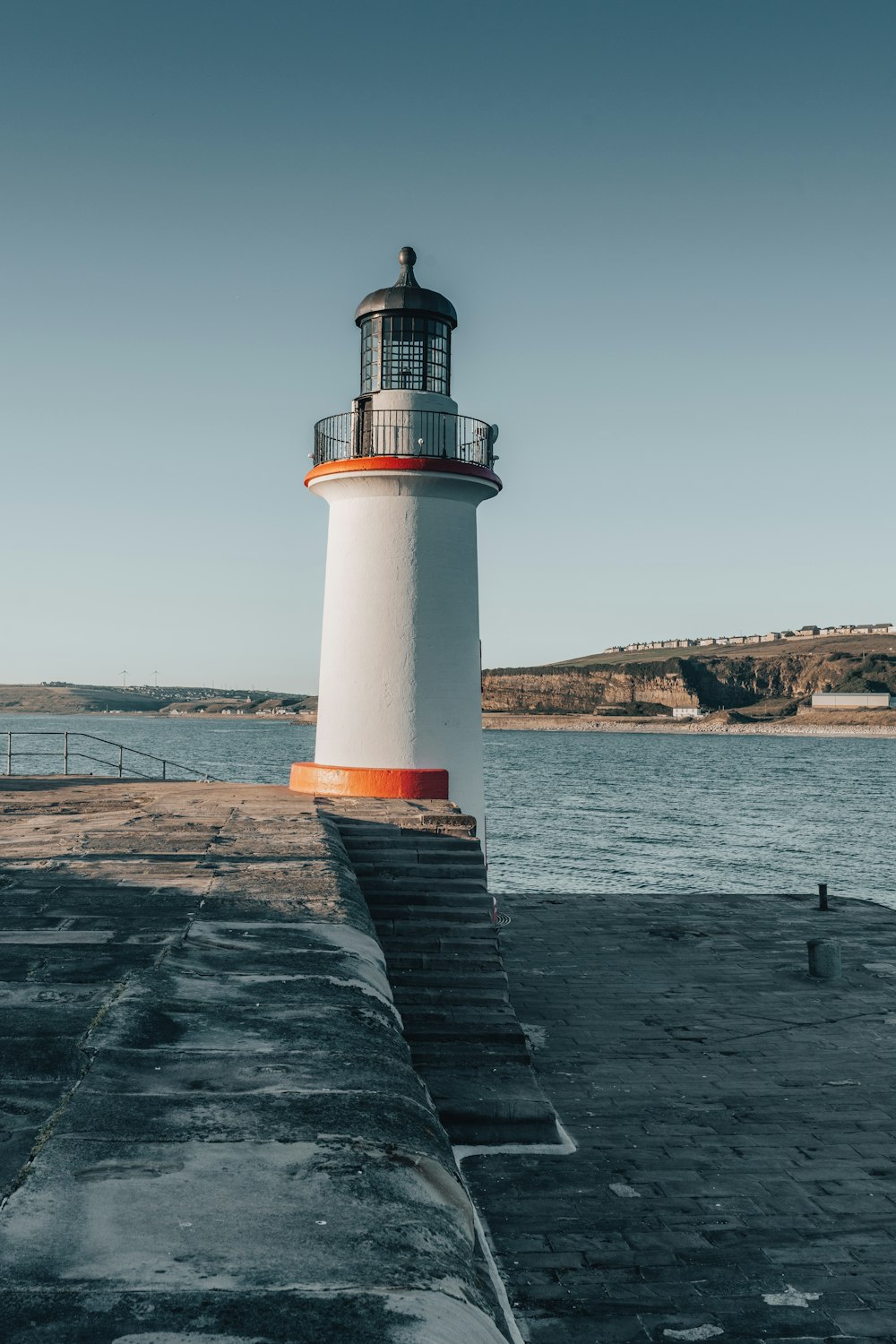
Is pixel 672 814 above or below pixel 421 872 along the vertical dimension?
below

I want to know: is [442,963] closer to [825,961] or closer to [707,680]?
[825,961]

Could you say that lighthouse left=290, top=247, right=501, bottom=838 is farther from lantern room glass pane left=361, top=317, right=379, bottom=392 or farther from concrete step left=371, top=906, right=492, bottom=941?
concrete step left=371, top=906, right=492, bottom=941

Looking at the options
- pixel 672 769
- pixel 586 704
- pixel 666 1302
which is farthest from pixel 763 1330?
pixel 586 704

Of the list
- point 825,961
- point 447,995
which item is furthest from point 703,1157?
point 825,961

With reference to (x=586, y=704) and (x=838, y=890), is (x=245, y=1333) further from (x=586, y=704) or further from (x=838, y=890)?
(x=586, y=704)

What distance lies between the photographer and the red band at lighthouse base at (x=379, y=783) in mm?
13352

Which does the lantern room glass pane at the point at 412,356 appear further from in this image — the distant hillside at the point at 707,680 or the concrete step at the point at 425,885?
the distant hillside at the point at 707,680

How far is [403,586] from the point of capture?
13492mm

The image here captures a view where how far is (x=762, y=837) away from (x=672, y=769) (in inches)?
1904

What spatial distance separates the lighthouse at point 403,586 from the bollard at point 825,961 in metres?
4.62

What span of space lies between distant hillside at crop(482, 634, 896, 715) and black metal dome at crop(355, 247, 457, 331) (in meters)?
163

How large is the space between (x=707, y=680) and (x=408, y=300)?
17670 cm

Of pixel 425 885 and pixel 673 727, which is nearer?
pixel 425 885

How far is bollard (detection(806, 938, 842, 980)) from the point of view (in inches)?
496
